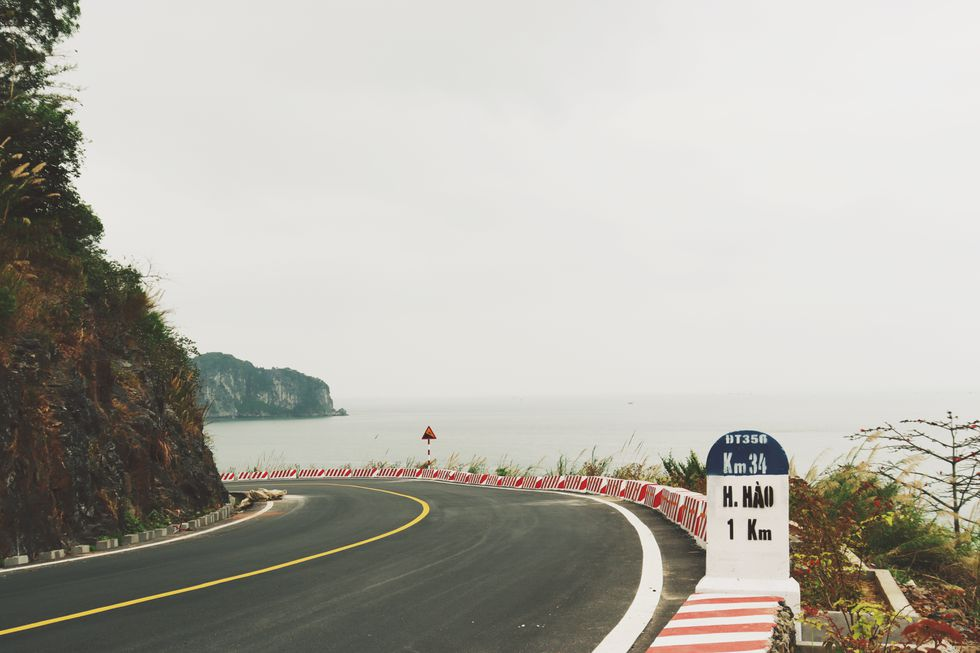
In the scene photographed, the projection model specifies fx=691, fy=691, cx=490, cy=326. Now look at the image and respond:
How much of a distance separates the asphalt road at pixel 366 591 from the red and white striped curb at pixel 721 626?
59 centimetres

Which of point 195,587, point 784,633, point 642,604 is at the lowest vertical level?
point 195,587

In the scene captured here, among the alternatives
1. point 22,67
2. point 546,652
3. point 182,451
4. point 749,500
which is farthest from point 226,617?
point 22,67

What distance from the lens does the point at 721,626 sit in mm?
5508

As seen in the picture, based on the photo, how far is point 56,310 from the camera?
47.9 feet

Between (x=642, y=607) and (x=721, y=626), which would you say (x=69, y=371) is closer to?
(x=642, y=607)

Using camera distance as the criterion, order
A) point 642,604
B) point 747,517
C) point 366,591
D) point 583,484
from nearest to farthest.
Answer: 1. point 747,517
2. point 642,604
3. point 366,591
4. point 583,484

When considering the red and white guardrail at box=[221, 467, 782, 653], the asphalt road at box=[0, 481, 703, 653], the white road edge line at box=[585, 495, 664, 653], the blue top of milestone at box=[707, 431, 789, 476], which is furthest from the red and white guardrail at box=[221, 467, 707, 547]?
the blue top of milestone at box=[707, 431, 789, 476]

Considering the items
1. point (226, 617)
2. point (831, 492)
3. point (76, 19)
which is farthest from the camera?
point (76, 19)

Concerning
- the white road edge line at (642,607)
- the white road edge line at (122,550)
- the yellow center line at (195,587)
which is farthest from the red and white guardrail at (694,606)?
the white road edge line at (122,550)

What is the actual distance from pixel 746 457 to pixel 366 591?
15.1ft

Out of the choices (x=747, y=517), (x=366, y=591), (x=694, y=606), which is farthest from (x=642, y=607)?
(x=366, y=591)

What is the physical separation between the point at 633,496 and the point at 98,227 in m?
16.4

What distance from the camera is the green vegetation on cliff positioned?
40.1 ft

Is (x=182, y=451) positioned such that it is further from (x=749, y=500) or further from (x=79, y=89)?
(x=749, y=500)
